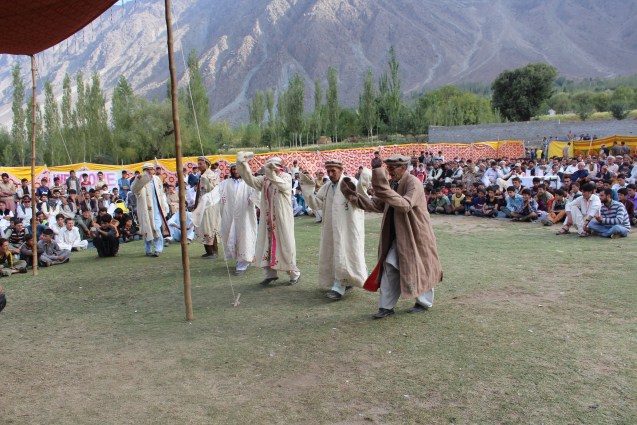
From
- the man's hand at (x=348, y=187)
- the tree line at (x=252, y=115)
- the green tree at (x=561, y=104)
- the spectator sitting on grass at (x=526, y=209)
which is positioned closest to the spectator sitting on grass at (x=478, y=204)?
the spectator sitting on grass at (x=526, y=209)

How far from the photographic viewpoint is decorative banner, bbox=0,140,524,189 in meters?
17.2

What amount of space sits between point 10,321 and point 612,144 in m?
23.5

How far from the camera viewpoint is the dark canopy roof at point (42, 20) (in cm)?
525

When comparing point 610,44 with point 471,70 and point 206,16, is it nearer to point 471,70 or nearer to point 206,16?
point 471,70

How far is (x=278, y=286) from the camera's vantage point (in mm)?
7242

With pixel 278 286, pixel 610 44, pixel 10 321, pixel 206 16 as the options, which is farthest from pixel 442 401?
pixel 206 16

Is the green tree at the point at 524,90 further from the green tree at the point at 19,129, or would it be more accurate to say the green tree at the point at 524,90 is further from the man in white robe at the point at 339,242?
the man in white robe at the point at 339,242

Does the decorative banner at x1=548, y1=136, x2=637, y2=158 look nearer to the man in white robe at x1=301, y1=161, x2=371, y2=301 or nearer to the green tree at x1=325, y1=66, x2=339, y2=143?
the man in white robe at x1=301, y1=161, x2=371, y2=301

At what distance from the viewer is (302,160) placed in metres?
21.2

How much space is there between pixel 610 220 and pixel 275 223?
249 inches

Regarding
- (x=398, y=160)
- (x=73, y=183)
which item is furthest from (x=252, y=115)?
(x=398, y=160)

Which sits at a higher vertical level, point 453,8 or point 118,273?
point 453,8

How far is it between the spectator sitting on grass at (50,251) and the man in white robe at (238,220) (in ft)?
12.1

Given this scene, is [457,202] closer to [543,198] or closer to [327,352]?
[543,198]
